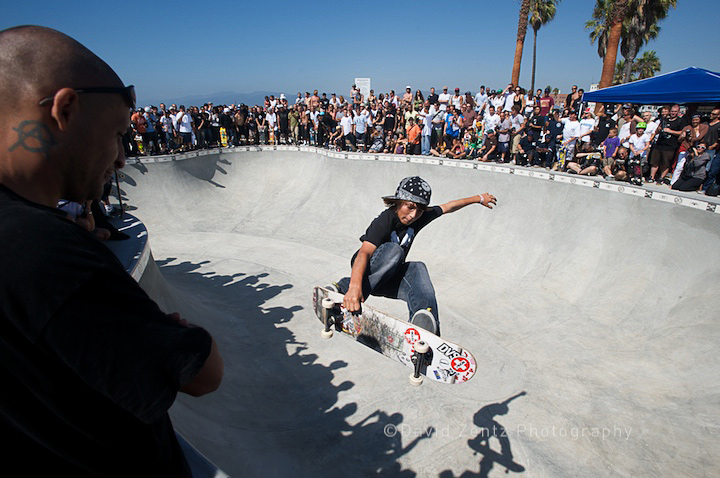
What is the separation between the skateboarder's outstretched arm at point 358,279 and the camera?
348 cm

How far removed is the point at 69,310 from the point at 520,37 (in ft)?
99.3

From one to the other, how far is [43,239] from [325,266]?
30.5 feet

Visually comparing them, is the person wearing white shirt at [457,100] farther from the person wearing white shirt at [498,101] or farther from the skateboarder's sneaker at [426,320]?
the skateboarder's sneaker at [426,320]

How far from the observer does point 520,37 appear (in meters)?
25.2

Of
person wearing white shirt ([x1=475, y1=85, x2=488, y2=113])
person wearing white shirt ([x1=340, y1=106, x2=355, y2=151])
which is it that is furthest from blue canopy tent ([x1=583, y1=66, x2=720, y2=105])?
person wearing white shirt ([x1=340, y1=106, x2=355, y2=151])

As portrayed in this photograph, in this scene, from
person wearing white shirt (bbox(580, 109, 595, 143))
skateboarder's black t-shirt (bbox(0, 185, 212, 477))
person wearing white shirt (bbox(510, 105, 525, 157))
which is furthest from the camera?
person wearing white shirt (bbox(510, 105, 525, 157))

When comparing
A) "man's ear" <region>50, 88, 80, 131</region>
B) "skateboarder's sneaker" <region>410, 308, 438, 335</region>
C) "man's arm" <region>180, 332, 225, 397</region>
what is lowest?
"skateboarder's sneaker" <region>410, 308, 438, 335</region>

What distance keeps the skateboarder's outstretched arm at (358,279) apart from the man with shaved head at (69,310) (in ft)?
8.15

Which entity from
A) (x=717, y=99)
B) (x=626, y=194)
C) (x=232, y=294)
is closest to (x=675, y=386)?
(x=626, y=194)

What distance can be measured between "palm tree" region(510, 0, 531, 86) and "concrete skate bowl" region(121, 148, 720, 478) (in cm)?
1694

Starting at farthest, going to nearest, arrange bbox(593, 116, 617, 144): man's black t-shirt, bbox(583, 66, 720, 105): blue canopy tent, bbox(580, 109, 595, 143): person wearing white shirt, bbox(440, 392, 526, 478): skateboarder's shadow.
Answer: bbox(580, 109, 595, 143): person wearing white shirt < bbox(583, 66, 720, 105): blue canopy tent < bbox(593, 116, 617, 144): man's black t-shirt < bbox(440, 392, 526, 478): skateboarder's shadow

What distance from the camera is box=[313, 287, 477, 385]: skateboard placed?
3566 mm

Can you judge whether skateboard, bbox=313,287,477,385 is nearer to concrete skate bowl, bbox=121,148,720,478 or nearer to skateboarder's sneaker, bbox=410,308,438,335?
skateboarder's sneaker, bbox=410,308,438,335

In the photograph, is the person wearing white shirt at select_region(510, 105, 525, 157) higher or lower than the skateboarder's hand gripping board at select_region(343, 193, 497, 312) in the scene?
higher
